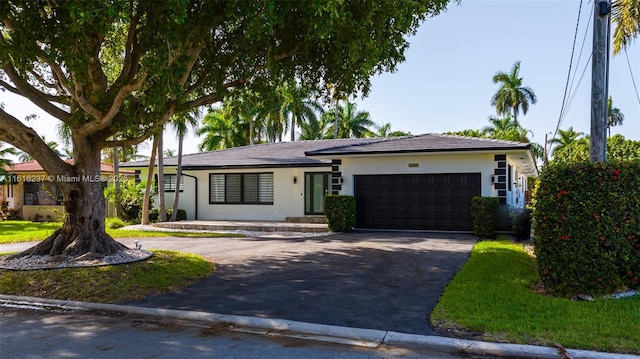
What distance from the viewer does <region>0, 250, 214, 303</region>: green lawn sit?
291 inches

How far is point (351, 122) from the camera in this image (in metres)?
43.9

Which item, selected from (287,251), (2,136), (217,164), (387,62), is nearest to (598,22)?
(387,62)

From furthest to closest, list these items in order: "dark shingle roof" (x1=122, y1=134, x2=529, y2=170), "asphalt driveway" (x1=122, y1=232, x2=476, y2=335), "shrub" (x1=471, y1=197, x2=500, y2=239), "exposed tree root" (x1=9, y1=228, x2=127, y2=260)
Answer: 1. "dark shingle roof" (x1=122, y1=134, x2=529, y2=170)
2. "shrub" (x1=471, y1=197, x2=500, y2=239)
3. "exposed tree root" (x1=9, y1=228, x2=127, y2=260)
4. "asphalt driveway" (x1=122, y1=232, x2=476, y2=335)

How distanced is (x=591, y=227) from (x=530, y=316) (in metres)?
1.75

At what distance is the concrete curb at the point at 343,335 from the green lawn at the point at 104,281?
48 cm

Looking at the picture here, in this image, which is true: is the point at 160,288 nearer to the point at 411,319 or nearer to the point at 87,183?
the point at 87,183

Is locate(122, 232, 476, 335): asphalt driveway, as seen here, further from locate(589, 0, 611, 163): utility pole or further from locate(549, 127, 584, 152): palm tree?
locate(549, 127, 584, 152): palm tree

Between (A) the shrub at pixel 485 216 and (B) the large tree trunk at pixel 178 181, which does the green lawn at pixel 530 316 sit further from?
(B) the large tree trunk at pixel 178 181

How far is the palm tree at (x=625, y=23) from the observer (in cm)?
1440

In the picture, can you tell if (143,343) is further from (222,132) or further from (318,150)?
(222,132)

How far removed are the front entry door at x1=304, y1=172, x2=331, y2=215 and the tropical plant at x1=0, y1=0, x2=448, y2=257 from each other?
8.37m

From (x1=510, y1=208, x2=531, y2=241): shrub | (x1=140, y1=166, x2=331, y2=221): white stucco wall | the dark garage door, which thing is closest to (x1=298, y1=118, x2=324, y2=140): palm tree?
(x1=140, y1=166, x2=331, y2=221): white stucco wall

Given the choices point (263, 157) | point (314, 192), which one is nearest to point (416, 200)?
point (314, 192)

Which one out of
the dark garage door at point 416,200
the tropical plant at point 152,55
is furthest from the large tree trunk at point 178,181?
the tropical plant at point 152,55
